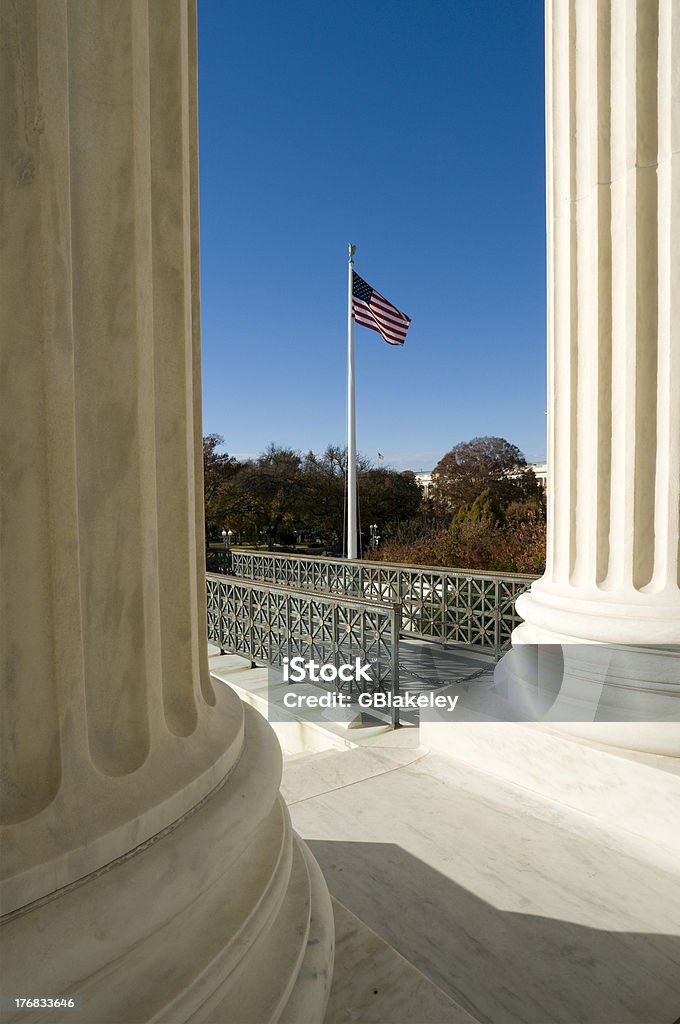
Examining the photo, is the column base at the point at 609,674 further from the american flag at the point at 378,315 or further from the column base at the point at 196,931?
the american flag at the point at 378,315

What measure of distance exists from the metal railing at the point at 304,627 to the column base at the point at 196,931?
21.5 feet

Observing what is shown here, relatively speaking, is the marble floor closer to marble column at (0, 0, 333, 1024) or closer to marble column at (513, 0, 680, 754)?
marble column at (0, 0, 333, 1024)

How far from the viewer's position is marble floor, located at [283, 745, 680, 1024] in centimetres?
395

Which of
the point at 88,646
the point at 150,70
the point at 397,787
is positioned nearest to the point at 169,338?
the point at 150,70

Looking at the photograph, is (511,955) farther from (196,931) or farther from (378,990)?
(196,931)

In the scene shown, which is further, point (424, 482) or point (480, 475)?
point (424, 482)

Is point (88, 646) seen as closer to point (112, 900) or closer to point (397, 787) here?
point (112, 900)

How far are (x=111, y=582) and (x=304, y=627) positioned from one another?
10.7 metres

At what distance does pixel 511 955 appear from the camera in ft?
14.9

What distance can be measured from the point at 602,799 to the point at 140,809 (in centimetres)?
535

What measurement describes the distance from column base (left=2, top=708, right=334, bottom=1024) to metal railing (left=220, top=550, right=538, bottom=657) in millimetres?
7753

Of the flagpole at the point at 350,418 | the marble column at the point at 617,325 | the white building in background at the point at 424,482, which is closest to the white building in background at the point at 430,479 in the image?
the white building in background at the point at 424,482

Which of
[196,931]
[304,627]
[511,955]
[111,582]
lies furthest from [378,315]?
[196,931]

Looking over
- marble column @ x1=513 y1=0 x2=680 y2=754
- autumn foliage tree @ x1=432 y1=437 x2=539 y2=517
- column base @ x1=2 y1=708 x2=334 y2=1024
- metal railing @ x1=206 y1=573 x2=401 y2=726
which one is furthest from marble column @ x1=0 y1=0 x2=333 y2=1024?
autumn foliage tree @ x1=432 y1=437 x2=539 y2=517
